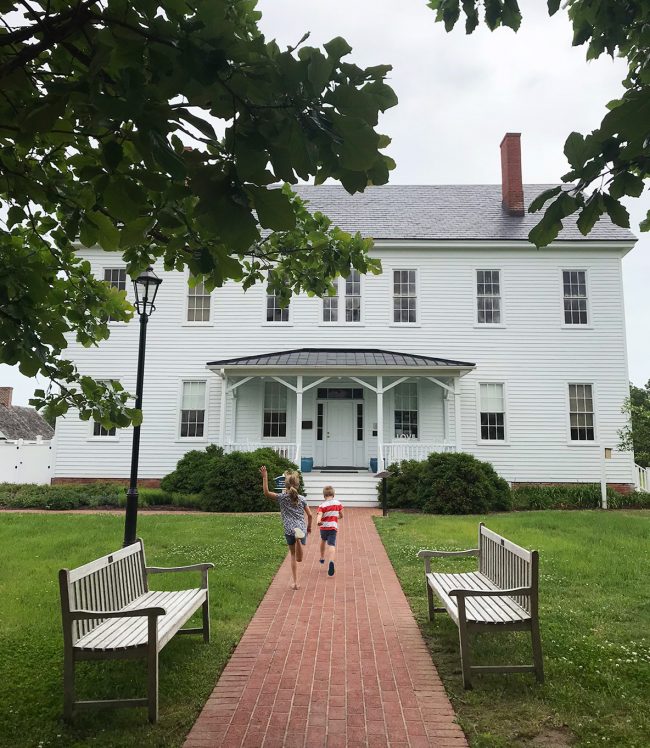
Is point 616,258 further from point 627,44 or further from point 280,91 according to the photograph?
point 280,91

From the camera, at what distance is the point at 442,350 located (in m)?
19.9

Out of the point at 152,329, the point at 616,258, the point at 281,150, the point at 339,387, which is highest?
the point at 616,258

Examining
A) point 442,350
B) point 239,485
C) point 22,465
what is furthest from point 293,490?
point 22,465

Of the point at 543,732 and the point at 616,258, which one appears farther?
the point at 616,258

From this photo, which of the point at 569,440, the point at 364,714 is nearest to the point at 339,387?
the point at 569,440

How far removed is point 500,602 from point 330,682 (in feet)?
5.63

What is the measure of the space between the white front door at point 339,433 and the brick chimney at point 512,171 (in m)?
9.61

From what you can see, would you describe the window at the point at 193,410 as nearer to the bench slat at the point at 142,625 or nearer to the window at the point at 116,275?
the window at the point at 116,275

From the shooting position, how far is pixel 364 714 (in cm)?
404

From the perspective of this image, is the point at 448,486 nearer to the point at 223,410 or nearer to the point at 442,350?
the point at 442,350

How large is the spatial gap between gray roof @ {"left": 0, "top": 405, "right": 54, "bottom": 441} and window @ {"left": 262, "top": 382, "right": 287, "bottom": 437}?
18378 mm

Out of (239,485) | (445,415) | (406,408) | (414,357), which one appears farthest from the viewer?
(406,408)

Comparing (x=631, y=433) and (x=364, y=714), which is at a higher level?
(x=631, y=433)

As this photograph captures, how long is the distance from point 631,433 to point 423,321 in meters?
7.40
